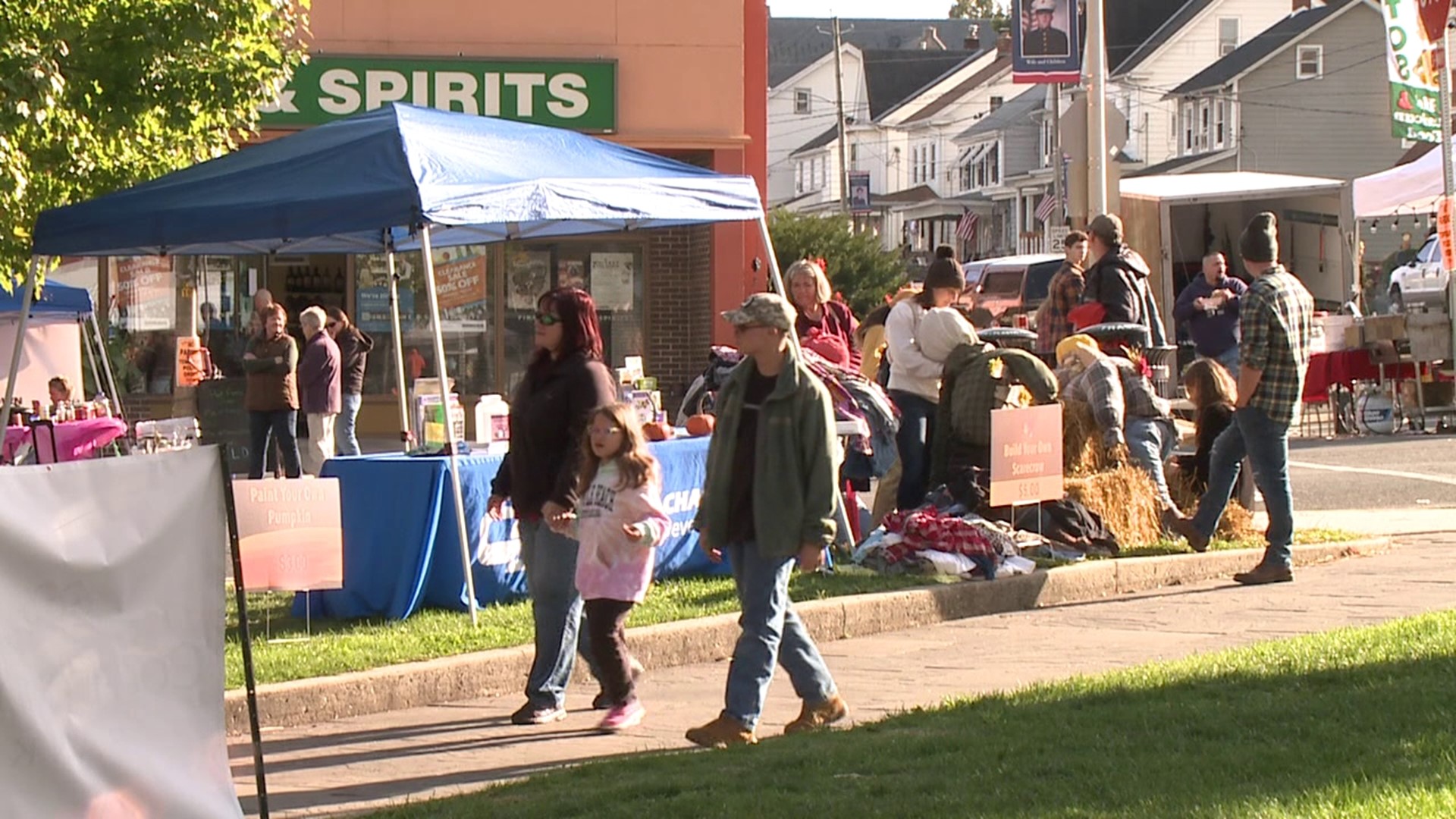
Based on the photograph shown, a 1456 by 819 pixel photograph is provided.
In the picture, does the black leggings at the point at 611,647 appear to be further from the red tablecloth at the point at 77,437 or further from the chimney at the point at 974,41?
the chimney at the point at 974,41

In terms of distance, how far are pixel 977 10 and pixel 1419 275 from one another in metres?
68.3

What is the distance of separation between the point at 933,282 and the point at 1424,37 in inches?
501

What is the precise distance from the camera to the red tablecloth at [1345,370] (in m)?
22.0

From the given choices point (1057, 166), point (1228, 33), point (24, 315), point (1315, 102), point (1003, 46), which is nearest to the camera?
point (24, 315)

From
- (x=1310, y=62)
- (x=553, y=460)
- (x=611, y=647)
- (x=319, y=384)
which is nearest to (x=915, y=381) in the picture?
(x=553, y=460)

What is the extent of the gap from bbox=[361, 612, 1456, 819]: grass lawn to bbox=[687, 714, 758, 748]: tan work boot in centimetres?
18

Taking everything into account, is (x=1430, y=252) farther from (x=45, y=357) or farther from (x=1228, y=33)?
(x=1228, y=33)

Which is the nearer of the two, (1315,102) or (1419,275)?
(1419,275)

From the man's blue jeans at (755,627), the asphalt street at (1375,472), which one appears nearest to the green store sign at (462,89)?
the asphalt street at (1375,472)

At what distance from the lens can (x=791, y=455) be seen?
291 inches

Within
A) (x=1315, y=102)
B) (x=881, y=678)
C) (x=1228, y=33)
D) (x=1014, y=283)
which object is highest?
(x=1228, y=33)

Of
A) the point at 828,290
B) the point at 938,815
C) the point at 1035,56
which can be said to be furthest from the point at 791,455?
the point at 1035,56

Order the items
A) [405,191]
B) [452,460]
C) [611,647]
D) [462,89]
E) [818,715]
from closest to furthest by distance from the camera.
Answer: [818,715]
[611,647]
[405,191]
[452,460]
[462,89]

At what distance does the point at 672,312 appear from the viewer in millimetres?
23281
